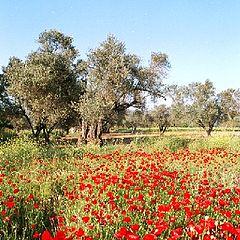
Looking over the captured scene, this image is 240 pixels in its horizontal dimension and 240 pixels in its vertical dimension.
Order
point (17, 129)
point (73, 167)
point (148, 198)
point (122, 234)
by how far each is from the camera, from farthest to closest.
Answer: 1. point (17, 129)
2. point (73, 167)
3. point (148, 198)
4. point (122, 234)

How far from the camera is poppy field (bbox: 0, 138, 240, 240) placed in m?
4.36

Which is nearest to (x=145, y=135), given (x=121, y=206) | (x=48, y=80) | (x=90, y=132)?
(x=90, y=132)

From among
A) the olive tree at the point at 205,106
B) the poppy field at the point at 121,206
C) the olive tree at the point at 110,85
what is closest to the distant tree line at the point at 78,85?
the olive tree at the point at 110,85

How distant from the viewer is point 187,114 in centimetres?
5416

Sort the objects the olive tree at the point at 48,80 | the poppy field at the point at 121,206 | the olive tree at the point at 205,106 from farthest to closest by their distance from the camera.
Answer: the olive tree at the point at 205,106 < the olive tree at the point at 48,80 < the poppy field at the point at 121,206

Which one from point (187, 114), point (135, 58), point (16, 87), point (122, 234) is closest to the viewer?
point (122, 234)

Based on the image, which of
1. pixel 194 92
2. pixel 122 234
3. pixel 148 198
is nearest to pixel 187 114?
pixel 194 92

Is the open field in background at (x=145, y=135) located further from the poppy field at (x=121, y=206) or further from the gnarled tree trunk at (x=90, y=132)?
the poppy field at (x=121, y=206)

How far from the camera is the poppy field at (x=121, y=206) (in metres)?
4.36

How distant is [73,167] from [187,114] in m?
44.9

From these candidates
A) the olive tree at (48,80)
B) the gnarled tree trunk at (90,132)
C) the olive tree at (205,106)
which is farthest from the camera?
the olive tree at (205,106)

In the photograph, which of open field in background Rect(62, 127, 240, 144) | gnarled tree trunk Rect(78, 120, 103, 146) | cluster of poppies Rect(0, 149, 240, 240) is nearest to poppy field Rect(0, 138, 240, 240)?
cluster of poppies Rect(0, 149, 240, 240)

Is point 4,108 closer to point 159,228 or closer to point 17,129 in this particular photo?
point 17,129

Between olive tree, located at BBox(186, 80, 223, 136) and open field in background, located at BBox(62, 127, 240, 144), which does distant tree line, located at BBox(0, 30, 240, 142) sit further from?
olive tree, located at BBox(186, 80, 223, 136)
